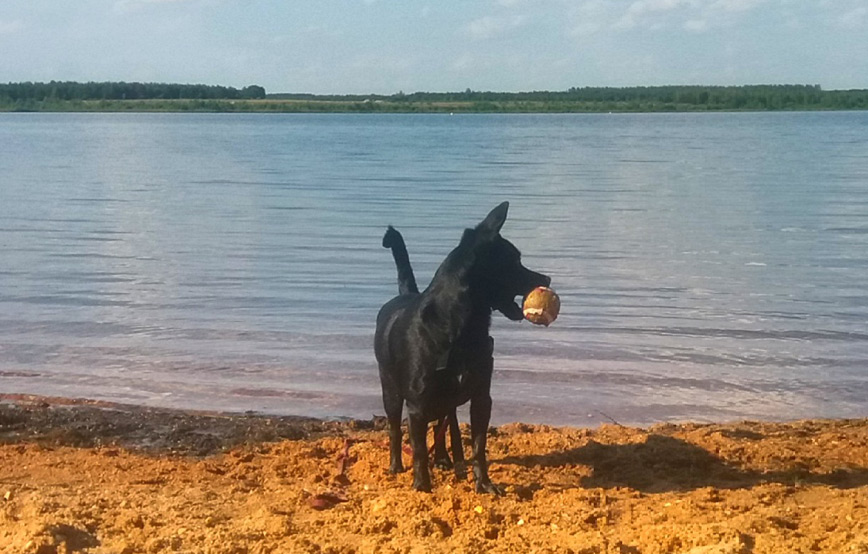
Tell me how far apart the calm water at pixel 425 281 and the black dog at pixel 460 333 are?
2.88 m

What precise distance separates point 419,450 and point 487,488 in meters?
0.42

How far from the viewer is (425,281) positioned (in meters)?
15.6

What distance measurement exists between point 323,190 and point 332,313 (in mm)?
18944

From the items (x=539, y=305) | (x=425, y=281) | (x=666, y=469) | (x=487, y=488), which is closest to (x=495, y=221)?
(x=539, y=305)

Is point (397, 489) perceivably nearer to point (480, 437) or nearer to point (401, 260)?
point (480, 437)

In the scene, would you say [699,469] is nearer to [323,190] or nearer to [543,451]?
[543,451]

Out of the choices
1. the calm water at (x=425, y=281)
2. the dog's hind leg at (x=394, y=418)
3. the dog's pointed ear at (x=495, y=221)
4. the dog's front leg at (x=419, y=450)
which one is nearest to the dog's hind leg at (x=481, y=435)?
the dog's front leg at (x=419, y=450)

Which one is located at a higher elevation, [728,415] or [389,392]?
[389,392]

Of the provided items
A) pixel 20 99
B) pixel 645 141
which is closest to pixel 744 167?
pixel 645 141

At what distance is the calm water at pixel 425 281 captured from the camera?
10188 millimetres

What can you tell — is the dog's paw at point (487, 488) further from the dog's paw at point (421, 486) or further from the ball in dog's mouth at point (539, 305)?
the ball in dog's mouth at point (539, 305)

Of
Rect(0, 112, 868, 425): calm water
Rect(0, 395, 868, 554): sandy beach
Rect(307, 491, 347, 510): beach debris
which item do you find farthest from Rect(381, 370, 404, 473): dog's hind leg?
Rect(0, 112, 868, 425): calm water

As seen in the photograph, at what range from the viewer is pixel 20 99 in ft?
530

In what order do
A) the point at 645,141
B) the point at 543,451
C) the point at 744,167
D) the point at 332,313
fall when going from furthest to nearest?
the point at 645,141 → the point at 744,167 → the point at 332,313 → the point at 543,451
